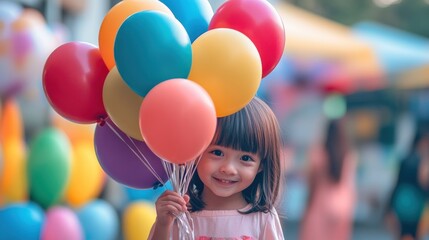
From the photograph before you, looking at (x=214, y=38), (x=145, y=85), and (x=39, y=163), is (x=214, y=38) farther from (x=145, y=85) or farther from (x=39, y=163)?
(x=39, y=163)

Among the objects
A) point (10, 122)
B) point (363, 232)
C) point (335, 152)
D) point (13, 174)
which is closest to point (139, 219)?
point (13, 174)

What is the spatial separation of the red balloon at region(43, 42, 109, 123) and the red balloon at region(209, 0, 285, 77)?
457 mm

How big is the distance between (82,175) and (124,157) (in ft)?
8.60

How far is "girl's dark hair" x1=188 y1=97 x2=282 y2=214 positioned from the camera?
2.89 metres

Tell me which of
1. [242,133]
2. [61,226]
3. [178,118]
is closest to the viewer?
[178,118]

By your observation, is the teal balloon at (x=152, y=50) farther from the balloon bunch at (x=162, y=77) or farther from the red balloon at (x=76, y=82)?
the red balloon at (x=76, y=82)

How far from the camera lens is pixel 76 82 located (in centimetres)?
297

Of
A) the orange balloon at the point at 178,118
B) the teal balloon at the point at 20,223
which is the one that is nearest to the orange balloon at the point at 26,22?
the teal balloon at the point at 20,223

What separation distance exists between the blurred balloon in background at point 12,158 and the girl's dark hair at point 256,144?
245 cm

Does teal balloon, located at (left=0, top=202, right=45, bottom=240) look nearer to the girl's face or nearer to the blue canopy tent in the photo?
the girl's face

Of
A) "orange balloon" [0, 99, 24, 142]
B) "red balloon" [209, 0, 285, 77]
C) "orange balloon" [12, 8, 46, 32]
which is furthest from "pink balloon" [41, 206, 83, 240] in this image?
"red balloon" [209, 0, 285, 77]

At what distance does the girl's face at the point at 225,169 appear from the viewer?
2.89 metres

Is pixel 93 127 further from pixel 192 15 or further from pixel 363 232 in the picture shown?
pixel 363 232

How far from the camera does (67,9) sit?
770cm
